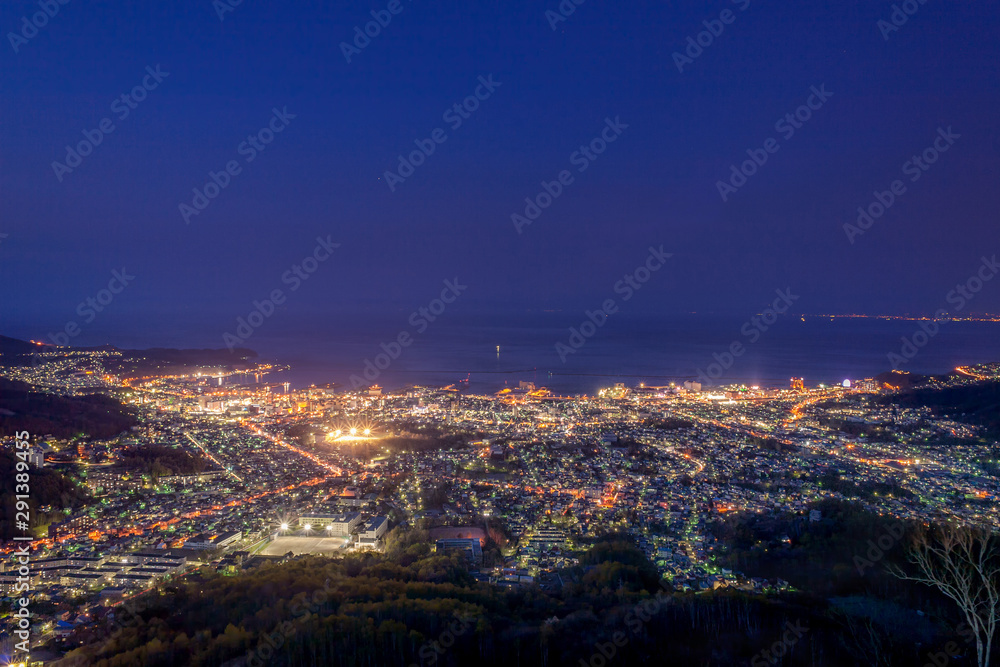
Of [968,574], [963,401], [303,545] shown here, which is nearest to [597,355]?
[963,401]

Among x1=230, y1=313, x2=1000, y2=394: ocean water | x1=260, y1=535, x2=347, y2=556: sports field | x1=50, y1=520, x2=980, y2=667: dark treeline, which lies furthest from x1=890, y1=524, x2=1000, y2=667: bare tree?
x1=230, y1=313, x2=1000, y2=394: ocean water

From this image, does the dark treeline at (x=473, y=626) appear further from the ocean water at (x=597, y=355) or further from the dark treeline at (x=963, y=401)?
the ocean water at (x=597, y=355)

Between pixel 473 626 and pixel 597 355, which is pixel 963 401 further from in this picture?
pixel 597 355

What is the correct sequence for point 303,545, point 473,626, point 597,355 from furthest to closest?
point 597,355
point 303,545
point 473,626

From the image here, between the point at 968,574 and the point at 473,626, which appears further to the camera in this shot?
the point at 473,626

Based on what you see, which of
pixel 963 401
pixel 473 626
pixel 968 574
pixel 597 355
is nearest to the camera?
pixel 968 574

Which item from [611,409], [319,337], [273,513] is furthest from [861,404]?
[319,337]
